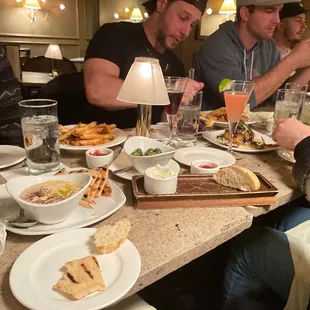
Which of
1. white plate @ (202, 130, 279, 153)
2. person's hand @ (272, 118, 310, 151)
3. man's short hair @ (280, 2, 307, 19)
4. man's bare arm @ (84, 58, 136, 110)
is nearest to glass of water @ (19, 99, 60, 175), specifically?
white plate @ (202, 130, 279, 153)

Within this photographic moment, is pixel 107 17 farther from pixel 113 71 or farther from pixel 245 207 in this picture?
pixel 245 207

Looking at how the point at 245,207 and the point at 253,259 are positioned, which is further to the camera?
the point at 253,259

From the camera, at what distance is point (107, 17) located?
6699mm

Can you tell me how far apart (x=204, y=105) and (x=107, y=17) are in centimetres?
505

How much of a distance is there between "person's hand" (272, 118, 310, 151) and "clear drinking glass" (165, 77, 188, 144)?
1.27 feet

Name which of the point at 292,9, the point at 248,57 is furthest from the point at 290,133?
the point at 292,9

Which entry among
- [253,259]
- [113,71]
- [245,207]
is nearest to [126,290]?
[245,207]

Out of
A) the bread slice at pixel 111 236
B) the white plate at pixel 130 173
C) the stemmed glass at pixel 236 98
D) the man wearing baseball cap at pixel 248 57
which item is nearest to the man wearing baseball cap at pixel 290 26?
the man wearing baseball cap at pixel 248 57

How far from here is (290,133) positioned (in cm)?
120

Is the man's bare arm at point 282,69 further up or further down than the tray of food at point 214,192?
further up

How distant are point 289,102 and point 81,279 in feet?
4.20

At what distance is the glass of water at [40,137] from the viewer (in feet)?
3.23

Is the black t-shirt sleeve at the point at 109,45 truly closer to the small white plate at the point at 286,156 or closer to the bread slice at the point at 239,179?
the small white plate at the point at 286,156

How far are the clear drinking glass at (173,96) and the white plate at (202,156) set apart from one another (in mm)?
151
